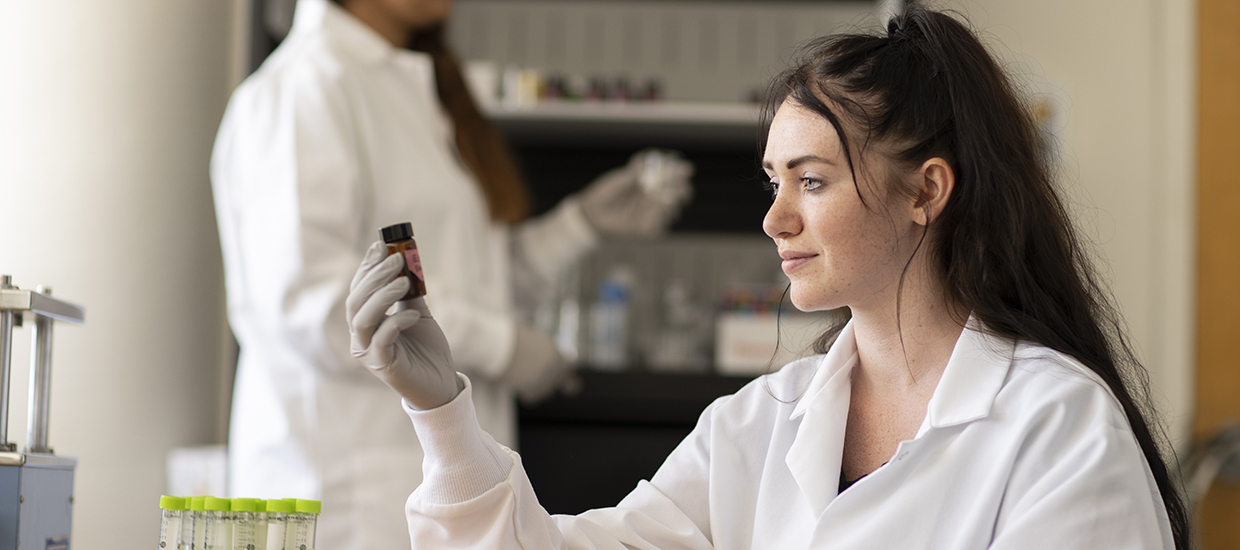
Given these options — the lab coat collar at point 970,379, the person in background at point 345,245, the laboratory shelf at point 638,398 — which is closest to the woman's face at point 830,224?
the lab coat collar at point 970,379

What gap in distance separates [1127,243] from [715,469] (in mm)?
1966

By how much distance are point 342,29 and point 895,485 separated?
133 centimetres

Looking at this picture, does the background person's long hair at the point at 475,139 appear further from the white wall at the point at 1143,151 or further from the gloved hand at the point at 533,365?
the white wall at the point at 1143,151

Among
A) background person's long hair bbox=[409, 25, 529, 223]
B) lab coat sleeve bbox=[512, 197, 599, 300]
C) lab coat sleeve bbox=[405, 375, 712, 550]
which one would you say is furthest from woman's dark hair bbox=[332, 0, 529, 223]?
lab coat sleeve bbox=[405, 375, 712, 550]

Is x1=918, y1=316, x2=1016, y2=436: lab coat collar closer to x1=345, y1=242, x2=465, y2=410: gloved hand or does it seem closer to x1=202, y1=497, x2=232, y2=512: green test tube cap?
x1=345, y1=242, x2=465, y2=410: gloved hand

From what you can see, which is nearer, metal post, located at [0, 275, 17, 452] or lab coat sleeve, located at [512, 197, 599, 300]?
metal post, located at [0, 275, 17, 452]

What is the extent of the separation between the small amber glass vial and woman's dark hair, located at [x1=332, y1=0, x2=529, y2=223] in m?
1.13

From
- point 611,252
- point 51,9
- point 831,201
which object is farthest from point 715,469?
point 611,252

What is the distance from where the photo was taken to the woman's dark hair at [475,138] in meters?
1.97

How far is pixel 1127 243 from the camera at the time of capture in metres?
2.59

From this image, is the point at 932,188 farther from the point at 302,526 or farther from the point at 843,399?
the point at 302,526

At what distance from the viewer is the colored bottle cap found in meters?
0.83

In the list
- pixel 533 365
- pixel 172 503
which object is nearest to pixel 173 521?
pixel 172 503

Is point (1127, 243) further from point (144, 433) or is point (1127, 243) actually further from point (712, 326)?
point (144, 433)
